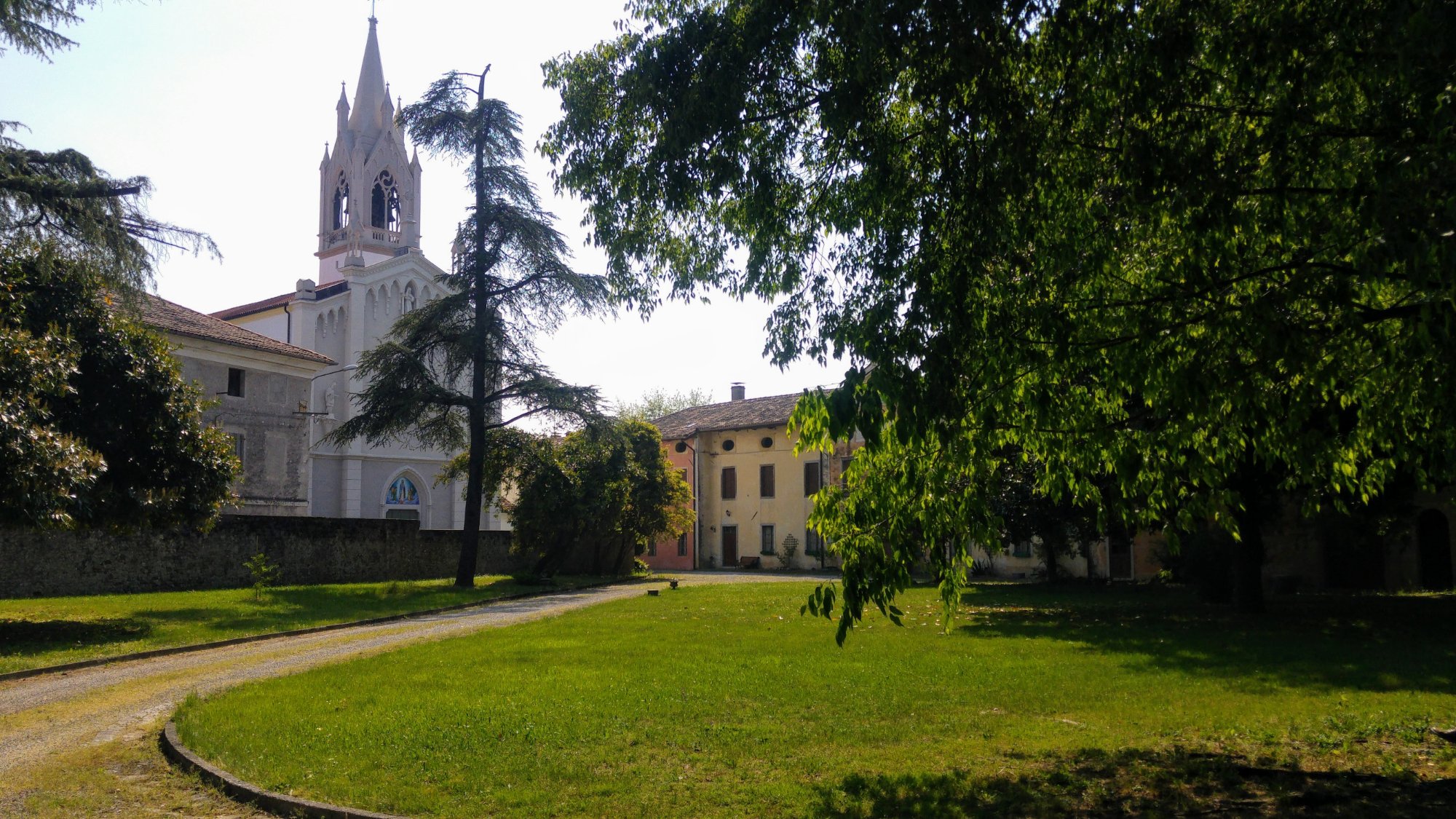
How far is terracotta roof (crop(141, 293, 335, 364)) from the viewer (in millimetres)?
31094

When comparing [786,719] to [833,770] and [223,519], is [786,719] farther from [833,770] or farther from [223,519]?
[223,519]

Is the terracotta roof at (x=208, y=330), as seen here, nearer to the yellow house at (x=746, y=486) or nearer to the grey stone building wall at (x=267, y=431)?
the grey stone building wall at (x=267, y=431)

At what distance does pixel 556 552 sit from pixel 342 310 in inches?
771

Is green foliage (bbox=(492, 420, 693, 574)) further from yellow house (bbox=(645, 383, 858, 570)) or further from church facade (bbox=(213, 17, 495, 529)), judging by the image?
yellow house (bbox=(645, 383, 858, 570))

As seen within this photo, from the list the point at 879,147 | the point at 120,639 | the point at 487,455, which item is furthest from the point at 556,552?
the point at 879,147

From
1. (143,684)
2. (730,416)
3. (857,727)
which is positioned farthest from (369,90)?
(857,727)

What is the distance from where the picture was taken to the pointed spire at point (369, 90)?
56.2 m

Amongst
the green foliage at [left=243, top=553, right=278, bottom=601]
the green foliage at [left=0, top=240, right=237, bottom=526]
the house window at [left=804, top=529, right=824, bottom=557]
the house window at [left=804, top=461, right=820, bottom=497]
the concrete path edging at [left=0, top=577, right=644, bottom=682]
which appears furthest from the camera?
the house window at [left=804, top=461, right=820, bottom=497]

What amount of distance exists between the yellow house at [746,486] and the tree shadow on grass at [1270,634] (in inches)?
931

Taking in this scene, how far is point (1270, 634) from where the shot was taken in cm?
1491

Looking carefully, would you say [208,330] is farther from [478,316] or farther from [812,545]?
[812,545]

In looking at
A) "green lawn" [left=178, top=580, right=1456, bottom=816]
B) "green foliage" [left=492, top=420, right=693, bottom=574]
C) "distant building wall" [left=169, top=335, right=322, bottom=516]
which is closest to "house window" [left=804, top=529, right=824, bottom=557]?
"green foliage" [left=492, top=420, right=693, bottom=574]

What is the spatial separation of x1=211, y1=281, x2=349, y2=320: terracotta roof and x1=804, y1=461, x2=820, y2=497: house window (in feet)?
72.7

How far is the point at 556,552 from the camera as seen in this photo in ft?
112
